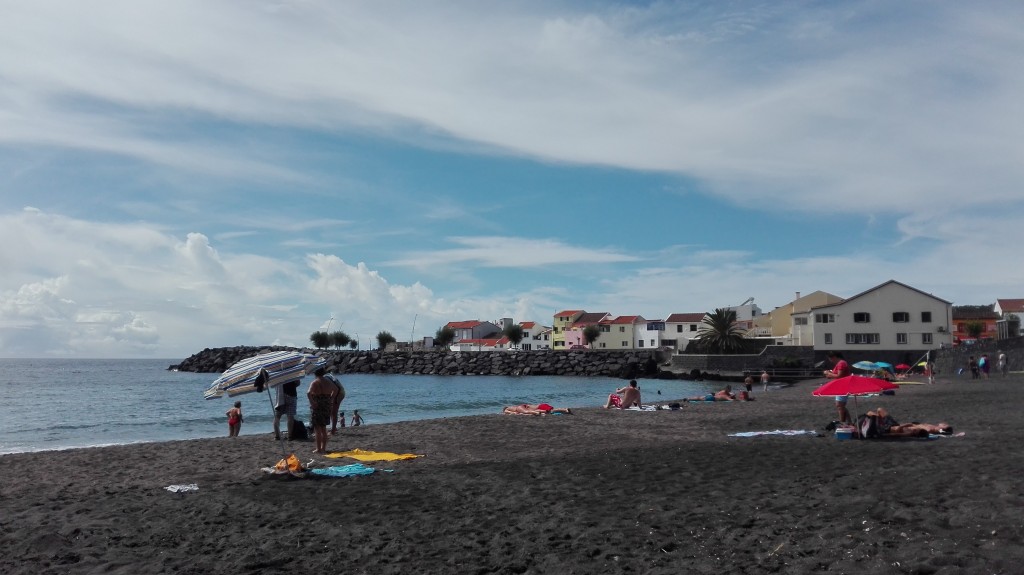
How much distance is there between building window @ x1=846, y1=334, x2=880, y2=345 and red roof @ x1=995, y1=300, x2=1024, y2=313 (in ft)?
118

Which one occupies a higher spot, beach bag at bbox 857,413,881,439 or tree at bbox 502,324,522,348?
tree at bbox 502,324,522,348

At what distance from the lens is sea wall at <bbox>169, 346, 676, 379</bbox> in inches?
3432

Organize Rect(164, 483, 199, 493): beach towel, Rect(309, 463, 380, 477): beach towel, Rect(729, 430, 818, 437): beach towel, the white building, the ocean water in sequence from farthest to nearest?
1. the white building
2. the ocean water
3. Rect(729, 430, 818, 437): beach towel
4. Rect(309, 463, 380, 477): beach towel
5. Rect(164, 483, 199, 493): beach towel

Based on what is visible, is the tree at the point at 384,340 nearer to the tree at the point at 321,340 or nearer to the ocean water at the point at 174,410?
the tree at the point at 321,340

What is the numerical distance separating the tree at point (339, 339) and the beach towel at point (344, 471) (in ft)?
450

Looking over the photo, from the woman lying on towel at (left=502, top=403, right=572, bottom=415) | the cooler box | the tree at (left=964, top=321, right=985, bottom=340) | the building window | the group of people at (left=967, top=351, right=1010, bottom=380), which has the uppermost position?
the tree at (left=964, top=321, right=985, bottom=340)

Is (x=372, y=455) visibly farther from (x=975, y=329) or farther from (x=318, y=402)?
(x=975, y=329)

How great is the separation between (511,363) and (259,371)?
8319cm

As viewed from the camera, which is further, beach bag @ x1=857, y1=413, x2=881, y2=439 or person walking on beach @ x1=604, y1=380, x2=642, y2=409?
person walking on beach @ x1=604, y1=380, x2=642, y2=409

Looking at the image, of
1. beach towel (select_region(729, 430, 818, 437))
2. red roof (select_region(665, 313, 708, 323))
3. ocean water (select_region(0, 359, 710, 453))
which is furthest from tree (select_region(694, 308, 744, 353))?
A: beach towel (select_region(729, 430, 818, 437))

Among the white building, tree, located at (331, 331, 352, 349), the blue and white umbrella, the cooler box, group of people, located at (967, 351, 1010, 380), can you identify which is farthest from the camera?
tree, located at (331, 331, 352, 349)

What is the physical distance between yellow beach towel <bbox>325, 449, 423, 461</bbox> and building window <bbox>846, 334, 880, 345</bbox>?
6561cm

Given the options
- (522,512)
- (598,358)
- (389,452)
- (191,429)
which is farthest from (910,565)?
(598,358)

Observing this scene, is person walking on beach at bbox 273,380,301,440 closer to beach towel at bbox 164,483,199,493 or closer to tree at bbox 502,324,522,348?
beach towel at bbox 164,483,199,493
